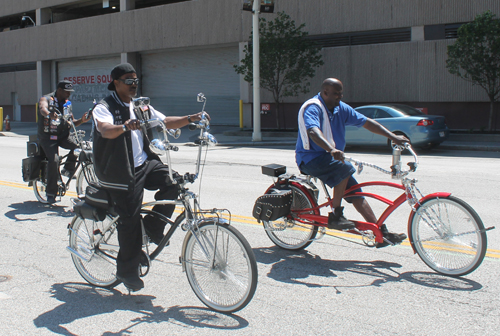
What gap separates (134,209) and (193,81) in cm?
2623

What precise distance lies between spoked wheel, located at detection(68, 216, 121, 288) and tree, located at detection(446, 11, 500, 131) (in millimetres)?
16688

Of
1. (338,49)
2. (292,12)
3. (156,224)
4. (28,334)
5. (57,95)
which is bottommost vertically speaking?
(28,334)

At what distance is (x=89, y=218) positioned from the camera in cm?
443

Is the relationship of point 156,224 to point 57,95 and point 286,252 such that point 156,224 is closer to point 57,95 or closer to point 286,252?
point 286,252

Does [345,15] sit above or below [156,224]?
above

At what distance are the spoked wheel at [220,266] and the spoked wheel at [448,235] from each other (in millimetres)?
1877

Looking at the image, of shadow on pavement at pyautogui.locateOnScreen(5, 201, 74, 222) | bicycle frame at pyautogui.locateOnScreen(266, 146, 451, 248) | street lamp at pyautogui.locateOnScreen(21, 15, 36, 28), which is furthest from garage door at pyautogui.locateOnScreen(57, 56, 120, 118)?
bicycle frame at pyautogui.locateOnScreen(266, 146, 451, 248)

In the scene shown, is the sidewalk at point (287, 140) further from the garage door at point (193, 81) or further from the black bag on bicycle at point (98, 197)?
the black bag on bicycle at point (98, 197)

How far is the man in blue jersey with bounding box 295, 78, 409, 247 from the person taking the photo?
523 cm

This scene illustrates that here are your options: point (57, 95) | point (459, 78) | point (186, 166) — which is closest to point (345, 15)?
point (459, 78)

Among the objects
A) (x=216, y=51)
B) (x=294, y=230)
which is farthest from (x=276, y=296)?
(x=216, y=51)

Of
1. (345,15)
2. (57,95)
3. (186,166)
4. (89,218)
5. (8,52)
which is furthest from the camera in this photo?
(8,52)

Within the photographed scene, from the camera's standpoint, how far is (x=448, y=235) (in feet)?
15.7

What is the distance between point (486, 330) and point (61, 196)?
21.8 ft
